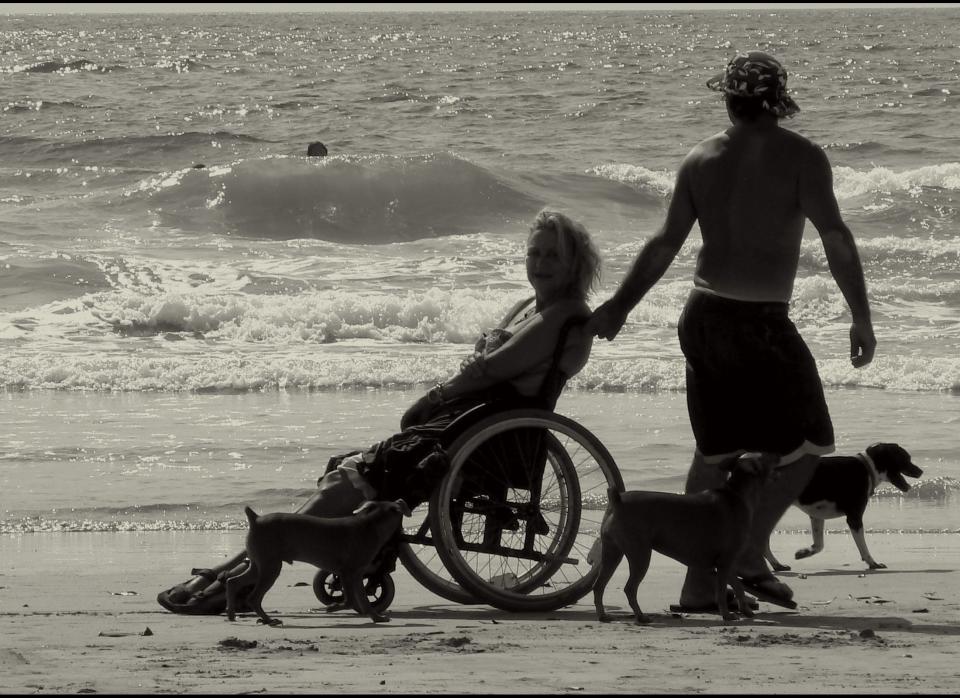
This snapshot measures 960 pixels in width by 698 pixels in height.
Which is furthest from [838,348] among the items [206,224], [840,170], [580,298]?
[840,170]

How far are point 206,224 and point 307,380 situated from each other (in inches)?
379

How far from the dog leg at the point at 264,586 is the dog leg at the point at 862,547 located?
2318mm

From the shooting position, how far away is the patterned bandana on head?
421 centimetres

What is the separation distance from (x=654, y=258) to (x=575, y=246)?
11.2 inches

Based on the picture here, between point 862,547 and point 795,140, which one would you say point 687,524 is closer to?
point 795,140

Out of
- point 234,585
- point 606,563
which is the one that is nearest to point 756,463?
point 606,563

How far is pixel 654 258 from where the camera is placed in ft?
14.2

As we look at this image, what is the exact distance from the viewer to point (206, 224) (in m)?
19.5

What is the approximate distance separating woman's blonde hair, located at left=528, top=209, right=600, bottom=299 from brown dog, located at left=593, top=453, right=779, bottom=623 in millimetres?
750

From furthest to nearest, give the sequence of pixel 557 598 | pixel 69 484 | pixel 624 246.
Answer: pixel 624 246
pixel 69 484
pixel 557 598

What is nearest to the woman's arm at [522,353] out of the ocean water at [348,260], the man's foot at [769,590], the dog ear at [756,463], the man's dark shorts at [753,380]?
the man's dark shorts at [753,380]

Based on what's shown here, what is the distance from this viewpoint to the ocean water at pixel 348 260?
7.80 metres

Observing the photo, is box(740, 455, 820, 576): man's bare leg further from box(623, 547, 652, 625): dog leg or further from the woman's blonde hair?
the woman's blonde hair

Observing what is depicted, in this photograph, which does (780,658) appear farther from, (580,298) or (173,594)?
(173,594)
